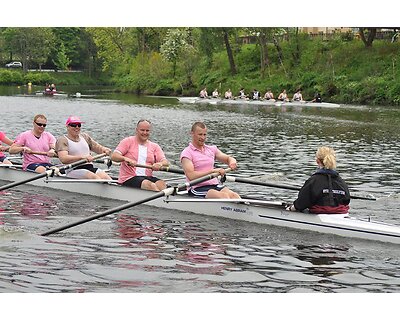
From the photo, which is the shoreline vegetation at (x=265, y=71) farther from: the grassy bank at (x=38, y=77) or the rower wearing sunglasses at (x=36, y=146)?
the rower wearing sunglasses at (x=36, y=146)

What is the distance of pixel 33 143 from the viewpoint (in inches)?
645

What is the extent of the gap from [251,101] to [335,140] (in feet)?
68.7

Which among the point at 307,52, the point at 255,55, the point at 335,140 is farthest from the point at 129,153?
the point at 255,55

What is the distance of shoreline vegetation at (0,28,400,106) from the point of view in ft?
172

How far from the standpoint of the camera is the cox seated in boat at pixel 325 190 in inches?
459

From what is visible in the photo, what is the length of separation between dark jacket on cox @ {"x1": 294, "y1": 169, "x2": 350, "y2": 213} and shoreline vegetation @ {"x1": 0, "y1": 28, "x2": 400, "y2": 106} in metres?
38.9

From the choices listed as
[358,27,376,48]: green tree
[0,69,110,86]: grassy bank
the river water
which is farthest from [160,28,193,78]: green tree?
the river water

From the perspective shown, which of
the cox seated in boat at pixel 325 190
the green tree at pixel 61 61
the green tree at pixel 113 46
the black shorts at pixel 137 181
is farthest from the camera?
the green tree at pixel 113 46

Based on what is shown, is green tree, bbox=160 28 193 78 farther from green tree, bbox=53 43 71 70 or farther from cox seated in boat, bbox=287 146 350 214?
cox seated in boat, bbox=287 146 350 214

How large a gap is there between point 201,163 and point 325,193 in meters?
2.32

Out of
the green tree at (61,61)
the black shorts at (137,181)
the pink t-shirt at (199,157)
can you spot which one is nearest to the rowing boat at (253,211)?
the black shorts at (137,181)

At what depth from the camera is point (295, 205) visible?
40.0ft

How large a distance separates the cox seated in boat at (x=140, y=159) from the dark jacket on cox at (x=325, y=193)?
3.09m

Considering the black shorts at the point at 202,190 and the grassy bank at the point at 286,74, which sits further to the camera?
the grassy bank at the point at 286,74
